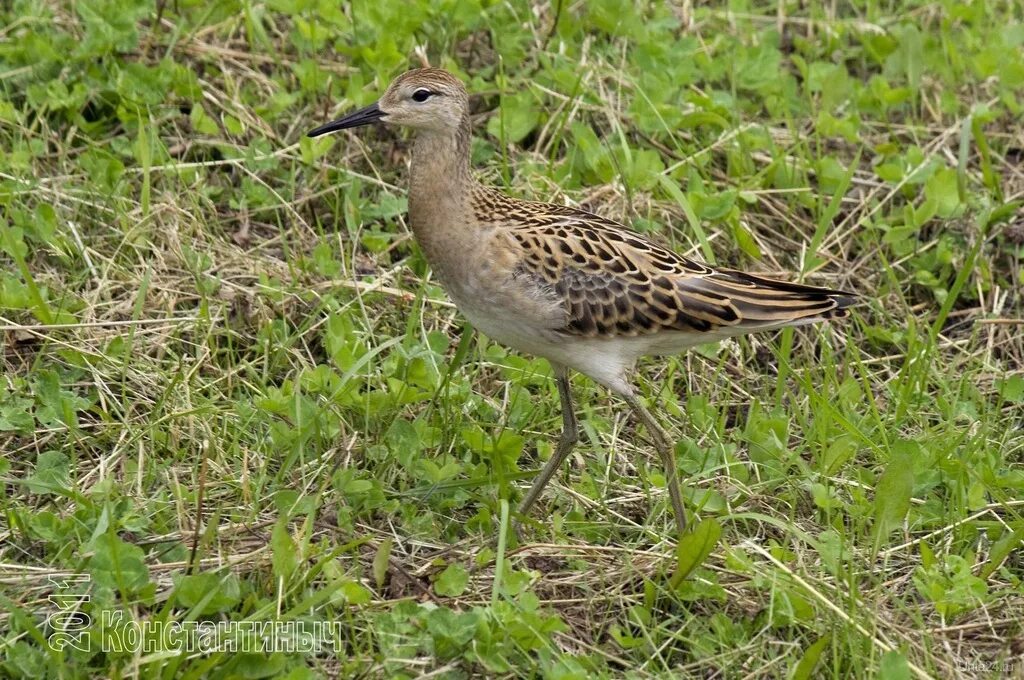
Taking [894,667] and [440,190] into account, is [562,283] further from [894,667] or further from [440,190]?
[894,667]

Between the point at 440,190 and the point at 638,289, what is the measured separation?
935 mm

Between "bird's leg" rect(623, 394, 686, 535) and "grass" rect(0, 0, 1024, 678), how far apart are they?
13 cm

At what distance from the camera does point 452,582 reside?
5.64 m

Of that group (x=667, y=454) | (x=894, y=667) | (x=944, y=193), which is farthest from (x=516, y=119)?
(x=894, y=667)

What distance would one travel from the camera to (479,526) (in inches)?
243

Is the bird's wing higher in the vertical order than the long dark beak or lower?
lower

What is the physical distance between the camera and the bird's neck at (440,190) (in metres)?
6.17

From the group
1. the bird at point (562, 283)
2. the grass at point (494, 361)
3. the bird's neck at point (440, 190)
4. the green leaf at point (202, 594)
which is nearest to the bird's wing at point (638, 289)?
the bird at point (562, 283)

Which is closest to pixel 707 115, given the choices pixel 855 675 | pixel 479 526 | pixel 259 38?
pixel 259 38

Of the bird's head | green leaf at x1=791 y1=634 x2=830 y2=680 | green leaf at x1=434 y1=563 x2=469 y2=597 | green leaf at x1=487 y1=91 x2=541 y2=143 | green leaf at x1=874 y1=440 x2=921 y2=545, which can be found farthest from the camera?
green leaf at x1=487 y1=91 x2=541 y2=143

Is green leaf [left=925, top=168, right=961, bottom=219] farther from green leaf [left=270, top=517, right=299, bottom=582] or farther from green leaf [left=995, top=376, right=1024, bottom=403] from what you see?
green leaf [left=270, top=517, right=299, bottom=582]

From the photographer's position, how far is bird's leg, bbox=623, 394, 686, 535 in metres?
6.12

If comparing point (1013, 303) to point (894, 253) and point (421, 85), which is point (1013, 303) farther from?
point (421, 85)

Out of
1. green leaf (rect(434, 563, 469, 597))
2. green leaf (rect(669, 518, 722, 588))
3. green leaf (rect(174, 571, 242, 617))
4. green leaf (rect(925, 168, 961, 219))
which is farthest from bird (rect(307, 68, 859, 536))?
green leaf (rect(925, 168, 961, 219))
